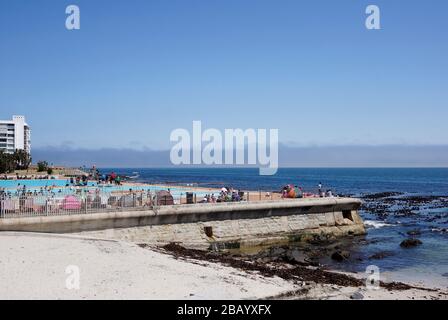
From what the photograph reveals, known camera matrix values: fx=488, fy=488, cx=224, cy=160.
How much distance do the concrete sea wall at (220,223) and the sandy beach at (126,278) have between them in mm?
1941

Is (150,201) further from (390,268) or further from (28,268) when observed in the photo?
(390,268)

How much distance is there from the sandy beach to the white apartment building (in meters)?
155

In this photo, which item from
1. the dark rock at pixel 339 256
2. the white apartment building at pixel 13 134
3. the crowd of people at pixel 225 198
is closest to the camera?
the dark rock at pixel 339 256

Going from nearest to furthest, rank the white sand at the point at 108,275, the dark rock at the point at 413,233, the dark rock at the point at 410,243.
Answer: the white sand at the point at 108,275, the dark rock at the point at 410,243, the dark rock at the point at 413,233

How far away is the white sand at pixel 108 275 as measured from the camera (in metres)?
12.6

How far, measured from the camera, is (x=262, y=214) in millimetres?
27094

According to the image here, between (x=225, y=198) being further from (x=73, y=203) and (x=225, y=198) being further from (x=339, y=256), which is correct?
(x=73, y=203)

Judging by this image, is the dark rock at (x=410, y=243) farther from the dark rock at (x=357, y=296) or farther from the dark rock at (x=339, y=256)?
the dark rock at (x=357, y=296)

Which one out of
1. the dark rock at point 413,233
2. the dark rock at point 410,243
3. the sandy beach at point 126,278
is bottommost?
the dark rock at point 413,233

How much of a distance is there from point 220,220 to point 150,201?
4066mm

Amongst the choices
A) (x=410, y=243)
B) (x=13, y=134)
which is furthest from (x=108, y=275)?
(x=13, y=134)

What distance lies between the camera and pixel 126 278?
46.3ft

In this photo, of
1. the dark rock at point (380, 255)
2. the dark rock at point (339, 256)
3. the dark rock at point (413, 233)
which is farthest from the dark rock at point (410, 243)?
the dark rock at point (339, 256)

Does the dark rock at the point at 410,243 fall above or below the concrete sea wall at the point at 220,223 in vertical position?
below
